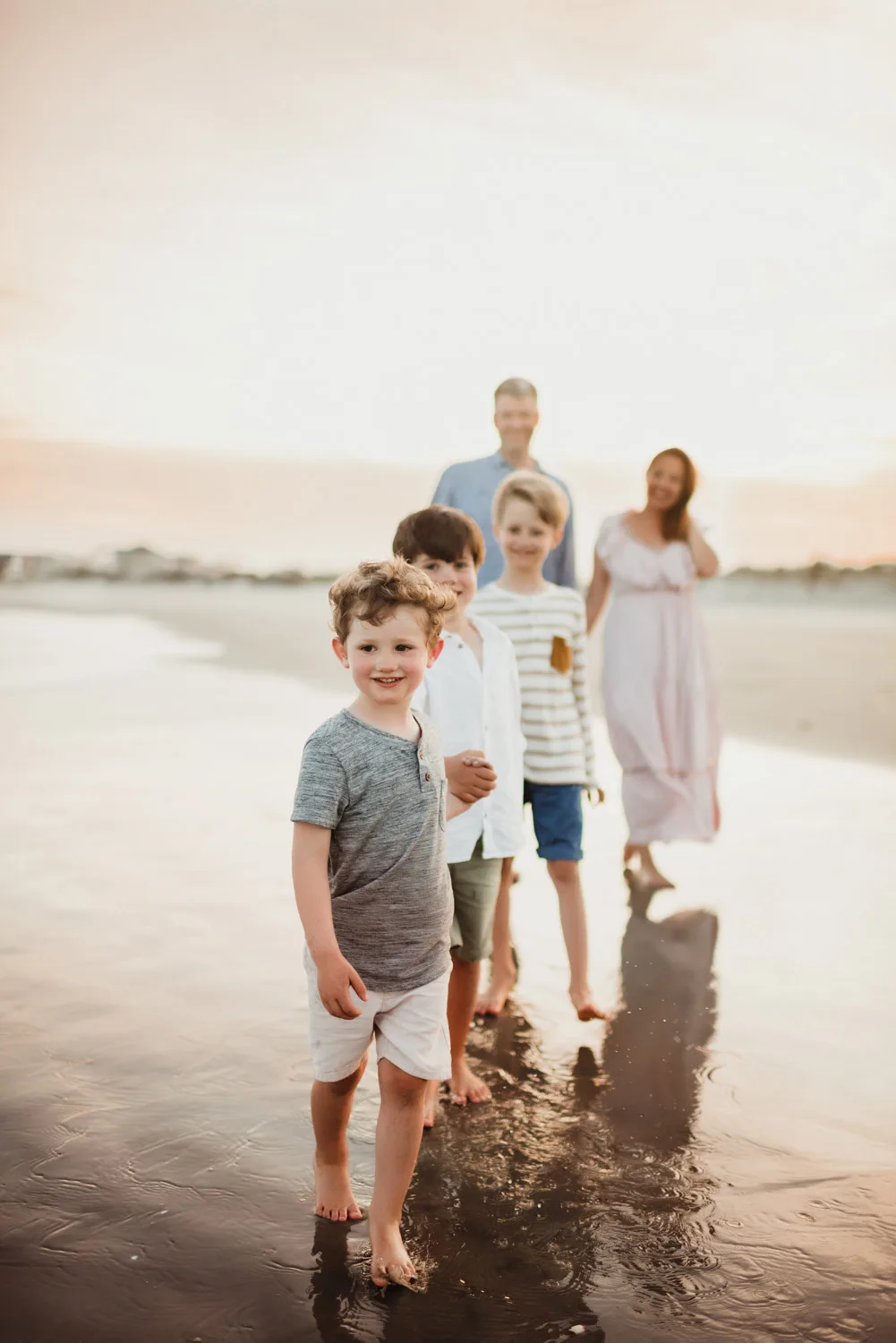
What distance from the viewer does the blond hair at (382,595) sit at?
269cm

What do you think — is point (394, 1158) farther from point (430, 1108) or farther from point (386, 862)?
point (430, 1108)

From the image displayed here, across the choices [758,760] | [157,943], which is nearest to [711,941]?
[157,943]

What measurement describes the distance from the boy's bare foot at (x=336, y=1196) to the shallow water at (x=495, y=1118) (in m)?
0.04

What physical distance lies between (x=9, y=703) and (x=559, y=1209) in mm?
10720

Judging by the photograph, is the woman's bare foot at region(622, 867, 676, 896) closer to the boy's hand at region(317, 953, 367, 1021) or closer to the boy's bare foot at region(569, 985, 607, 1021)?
the boy's bare foot at region(569, 985, 607, 1021)

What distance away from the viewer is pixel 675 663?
21.2 ft

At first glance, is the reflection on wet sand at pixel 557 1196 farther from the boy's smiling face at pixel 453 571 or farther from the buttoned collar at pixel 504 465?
the buttoned collar at pixel 504 465

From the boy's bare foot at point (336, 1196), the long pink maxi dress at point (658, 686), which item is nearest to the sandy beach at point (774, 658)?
the long pink maxi dress at point (658, 686)

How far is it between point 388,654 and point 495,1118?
153 centimetres

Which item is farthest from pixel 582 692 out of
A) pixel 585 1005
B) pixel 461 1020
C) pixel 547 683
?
pixel 461 1020

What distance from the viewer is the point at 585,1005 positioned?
415 cm

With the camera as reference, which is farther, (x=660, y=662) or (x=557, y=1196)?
(x=660, y=662)

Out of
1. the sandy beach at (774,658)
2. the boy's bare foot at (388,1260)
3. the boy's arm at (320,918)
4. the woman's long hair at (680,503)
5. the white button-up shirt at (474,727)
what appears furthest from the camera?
the sandy beach at (774,658)

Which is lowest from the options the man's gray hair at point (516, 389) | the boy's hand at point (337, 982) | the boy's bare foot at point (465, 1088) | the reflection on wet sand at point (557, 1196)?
the reflection on wet sand at point (557, 1196)
